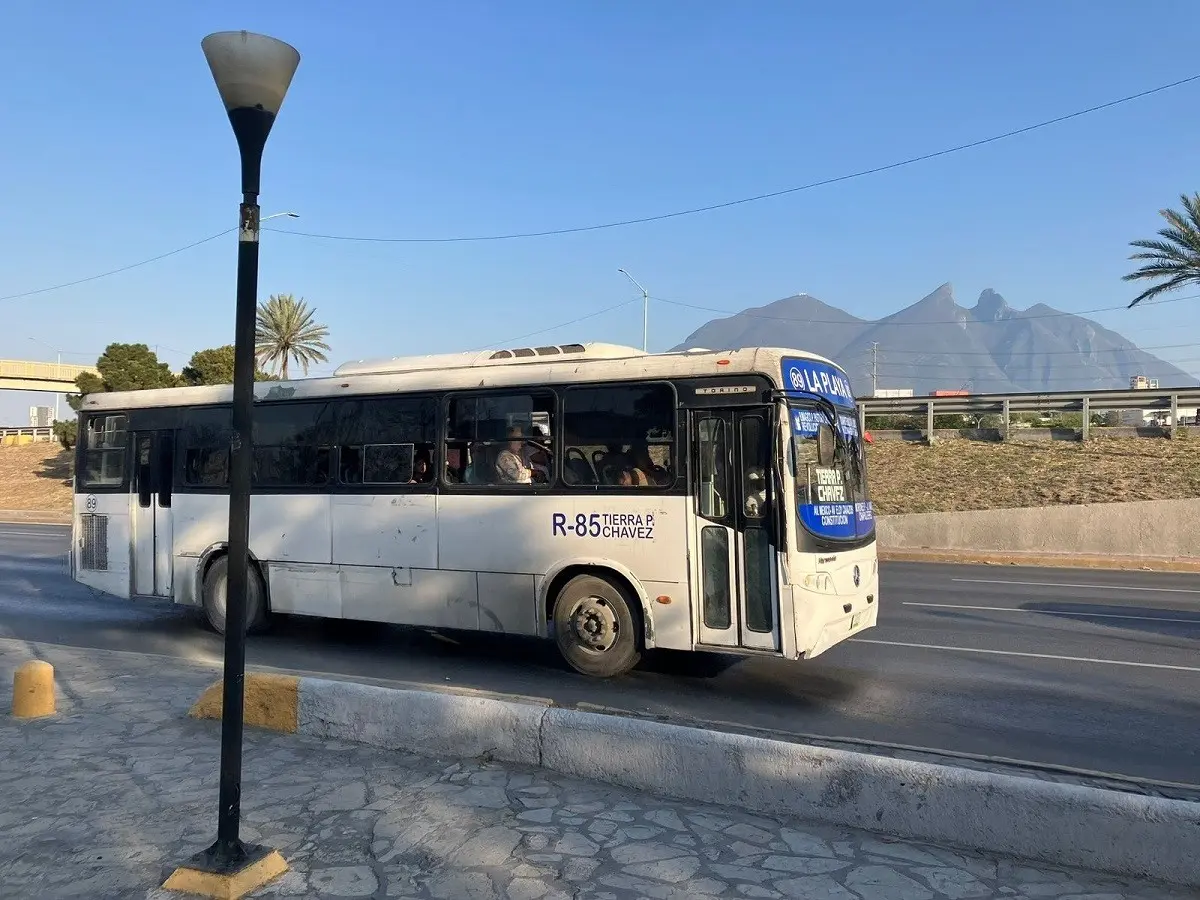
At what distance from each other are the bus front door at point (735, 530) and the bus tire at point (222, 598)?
5.58 metres

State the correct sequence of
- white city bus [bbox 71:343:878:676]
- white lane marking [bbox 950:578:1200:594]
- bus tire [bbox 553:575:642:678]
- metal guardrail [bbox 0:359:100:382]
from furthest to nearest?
metal guardrail [bbox 0:359:100:382] → white lane marking [bbox 950:578:1200:594] → bus tire [bbox 553:575:642:678] → white city bus [bbox 71:343:878:676]

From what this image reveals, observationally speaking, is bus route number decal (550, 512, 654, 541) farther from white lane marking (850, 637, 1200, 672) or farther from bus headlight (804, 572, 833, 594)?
white lane marking (850, 637, 1200, 672)

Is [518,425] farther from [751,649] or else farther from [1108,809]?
[1108,809]

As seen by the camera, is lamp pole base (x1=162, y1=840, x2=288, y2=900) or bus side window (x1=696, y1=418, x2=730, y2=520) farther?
bus side window (x1=696, y1=418, x2=730, y2=520)

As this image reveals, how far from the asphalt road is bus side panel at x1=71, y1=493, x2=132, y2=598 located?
0.60 meters

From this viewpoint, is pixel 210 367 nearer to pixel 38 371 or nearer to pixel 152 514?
pixel 152 514

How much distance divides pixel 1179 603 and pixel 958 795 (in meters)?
11.9

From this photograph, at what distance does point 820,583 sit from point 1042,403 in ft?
76.7

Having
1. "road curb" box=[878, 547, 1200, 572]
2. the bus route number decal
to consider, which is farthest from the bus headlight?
"road curb" box=[878, 547, 1200, 572]

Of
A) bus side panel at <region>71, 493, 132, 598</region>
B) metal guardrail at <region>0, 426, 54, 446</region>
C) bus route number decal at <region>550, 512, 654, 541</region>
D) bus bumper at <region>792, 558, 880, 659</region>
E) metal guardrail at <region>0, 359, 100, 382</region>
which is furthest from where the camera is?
metal guardrail at <region>0, 359, 100, 382</region>

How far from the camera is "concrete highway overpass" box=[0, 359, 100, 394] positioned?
79250mm

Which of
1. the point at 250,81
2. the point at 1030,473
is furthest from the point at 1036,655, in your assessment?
the point at 1030,473

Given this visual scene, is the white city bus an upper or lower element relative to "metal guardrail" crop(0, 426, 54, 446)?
lower

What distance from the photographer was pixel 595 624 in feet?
28.2
